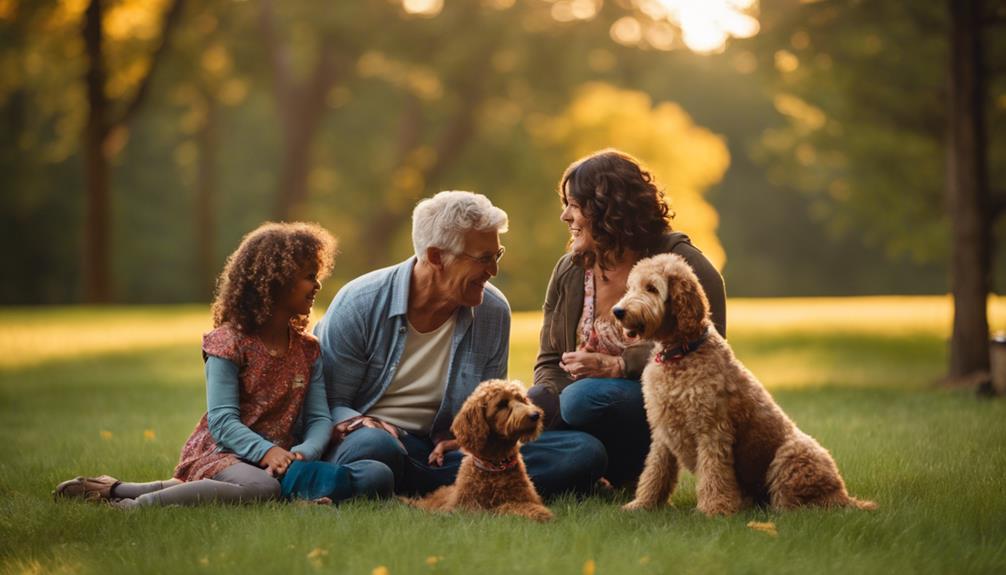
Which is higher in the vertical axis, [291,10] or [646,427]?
[291,10]

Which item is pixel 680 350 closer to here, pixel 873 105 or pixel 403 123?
pixel 873 105

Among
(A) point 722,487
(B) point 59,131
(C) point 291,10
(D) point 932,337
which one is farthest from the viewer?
(B) point 59,131

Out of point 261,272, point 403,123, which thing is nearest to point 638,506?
point 261,272

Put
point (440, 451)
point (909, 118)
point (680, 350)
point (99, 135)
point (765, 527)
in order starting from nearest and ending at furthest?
1. point (765, 527)
2. point (680, 350)
3. point (440, 451)
4. point (909, 118)
5. point (99, 135)

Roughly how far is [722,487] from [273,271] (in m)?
2.41

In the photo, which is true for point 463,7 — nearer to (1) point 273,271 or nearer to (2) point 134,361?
(2) point 134,361

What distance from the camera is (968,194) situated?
1183cm

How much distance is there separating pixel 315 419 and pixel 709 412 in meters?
2.01

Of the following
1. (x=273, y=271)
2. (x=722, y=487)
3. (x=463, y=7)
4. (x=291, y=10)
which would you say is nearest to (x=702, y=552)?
(x=722, y=487)

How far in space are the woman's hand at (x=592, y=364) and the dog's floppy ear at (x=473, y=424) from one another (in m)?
0.75

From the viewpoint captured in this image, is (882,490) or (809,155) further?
(809,155)

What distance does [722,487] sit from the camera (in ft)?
16.2

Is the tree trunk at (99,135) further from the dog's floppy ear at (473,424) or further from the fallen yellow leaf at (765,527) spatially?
the fallen yellow leaf at (765,527)

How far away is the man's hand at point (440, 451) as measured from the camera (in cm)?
564
